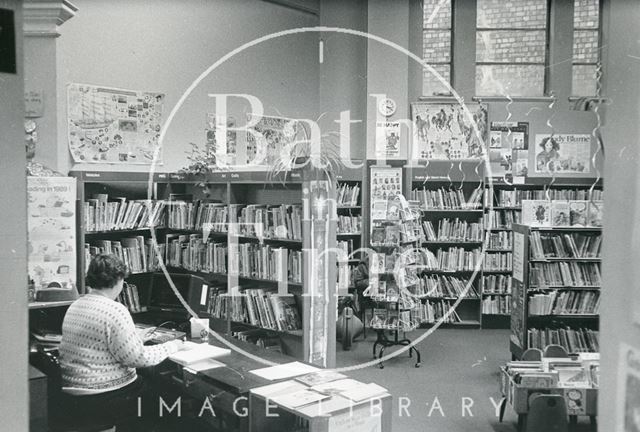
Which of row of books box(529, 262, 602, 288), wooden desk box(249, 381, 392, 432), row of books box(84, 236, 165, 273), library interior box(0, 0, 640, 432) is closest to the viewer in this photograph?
library interior box(0, 0, 640, 432)

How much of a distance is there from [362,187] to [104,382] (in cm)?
527

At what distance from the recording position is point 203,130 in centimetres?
745

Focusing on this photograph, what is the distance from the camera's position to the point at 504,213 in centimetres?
822

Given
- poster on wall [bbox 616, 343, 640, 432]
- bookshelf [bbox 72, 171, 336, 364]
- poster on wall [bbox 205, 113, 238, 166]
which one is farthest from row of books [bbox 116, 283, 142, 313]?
poster on wall [bbox 616, 343, 640, 432]

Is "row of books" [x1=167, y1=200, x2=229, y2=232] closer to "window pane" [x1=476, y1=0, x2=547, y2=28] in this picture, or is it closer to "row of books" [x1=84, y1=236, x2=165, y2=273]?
"row of books" [x1=84, y1=236, x2=165, y2=273]

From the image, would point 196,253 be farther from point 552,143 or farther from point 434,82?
point 552,143

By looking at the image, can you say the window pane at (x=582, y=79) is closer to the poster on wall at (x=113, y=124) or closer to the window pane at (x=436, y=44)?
the window pane at (x=436, y=44)

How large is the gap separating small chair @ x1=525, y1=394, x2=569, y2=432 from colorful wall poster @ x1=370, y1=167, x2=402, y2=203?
174 inches

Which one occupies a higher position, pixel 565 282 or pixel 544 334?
pixel 565 282

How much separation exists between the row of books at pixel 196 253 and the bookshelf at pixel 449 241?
136 inches

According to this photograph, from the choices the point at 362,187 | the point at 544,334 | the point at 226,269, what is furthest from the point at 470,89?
the point at 226,269

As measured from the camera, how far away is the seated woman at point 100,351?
129 inches

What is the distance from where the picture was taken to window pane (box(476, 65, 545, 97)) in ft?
27.6

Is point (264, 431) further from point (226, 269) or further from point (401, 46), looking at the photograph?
point (401, 46)
